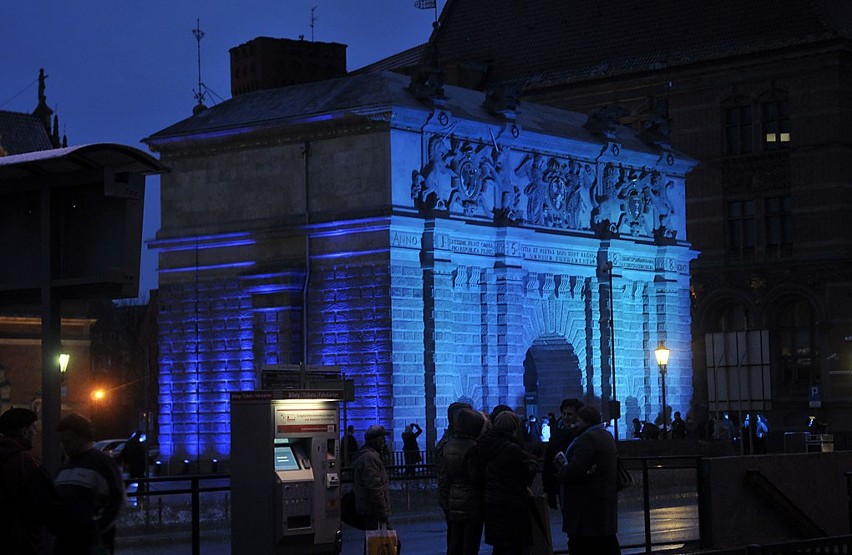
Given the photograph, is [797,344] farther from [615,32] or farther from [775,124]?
[615,32]

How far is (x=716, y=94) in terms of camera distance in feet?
268

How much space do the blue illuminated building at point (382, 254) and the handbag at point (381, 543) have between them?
3147cm

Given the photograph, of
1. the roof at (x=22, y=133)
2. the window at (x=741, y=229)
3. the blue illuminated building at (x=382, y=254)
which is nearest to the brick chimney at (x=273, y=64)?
the blue illuminated building at (x=382, y=254)

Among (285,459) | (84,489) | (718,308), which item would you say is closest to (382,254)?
(718,308)

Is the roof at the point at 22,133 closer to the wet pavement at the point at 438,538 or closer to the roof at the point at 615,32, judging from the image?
the roof at the point at 615,32

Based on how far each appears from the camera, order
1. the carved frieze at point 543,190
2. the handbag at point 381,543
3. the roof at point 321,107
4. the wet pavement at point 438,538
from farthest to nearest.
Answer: the carved frieze at point 543,190, the roof at point 321,107, the wet pavement at point 438,538, the handbag at point 381,543

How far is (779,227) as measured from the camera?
79938 millimetres

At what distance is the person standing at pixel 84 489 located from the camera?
50.7ft

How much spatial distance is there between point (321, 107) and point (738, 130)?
29829mm

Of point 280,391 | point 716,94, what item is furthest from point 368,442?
point 716,94

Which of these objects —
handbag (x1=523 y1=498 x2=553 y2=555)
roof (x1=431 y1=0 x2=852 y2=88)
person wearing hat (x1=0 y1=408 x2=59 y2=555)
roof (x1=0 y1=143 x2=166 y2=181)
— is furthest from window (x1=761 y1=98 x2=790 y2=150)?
person wearing hat (x1=0 y1=408 x2=59 y2=555)

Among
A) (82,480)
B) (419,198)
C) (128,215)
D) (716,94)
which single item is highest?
(716,94)

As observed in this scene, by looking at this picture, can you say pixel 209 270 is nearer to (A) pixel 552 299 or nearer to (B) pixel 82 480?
(A) pixel 552 299

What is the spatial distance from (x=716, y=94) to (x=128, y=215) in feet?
222
